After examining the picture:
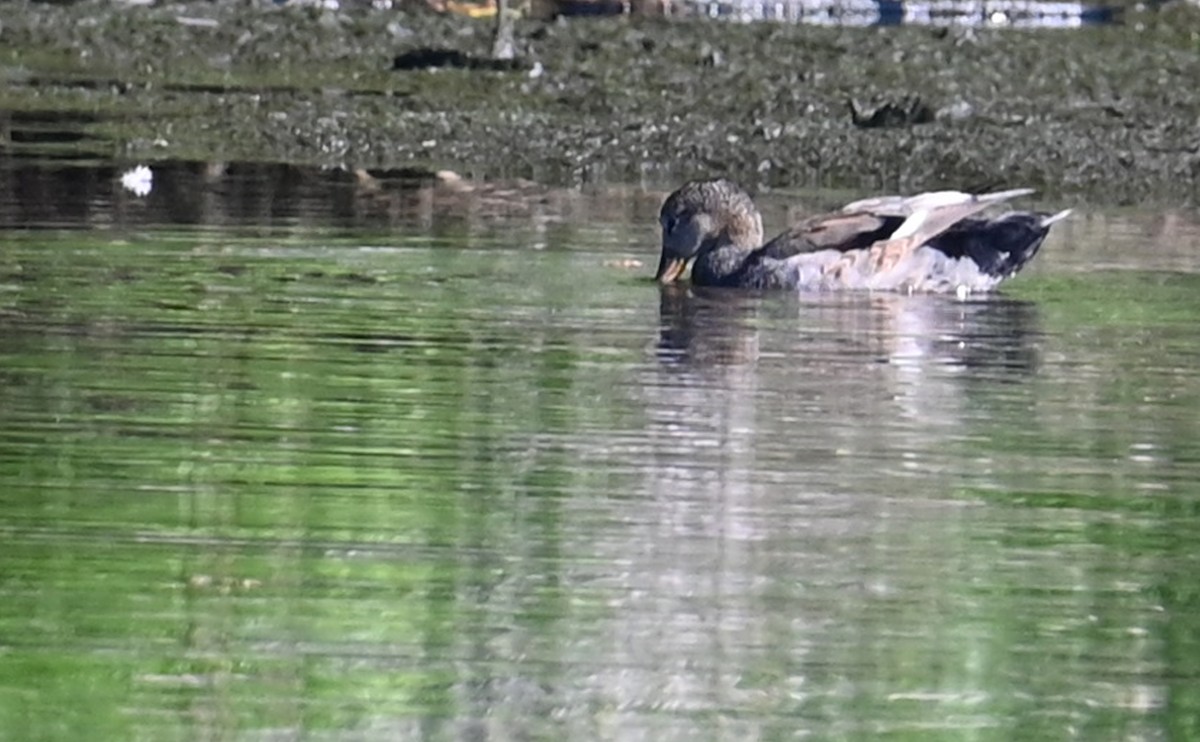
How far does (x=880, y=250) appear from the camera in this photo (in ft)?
38.1

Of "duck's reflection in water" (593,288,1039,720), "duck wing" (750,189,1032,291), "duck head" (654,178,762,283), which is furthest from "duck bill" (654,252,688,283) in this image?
"duck's reflection in water" (593,288,1039,720)

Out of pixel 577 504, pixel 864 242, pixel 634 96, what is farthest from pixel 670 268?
pixel 634 96

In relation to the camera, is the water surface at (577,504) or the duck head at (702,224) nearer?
the water surface at (577,504)

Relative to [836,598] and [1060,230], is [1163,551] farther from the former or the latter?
[1060,230]

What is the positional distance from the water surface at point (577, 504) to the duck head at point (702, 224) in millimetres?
467

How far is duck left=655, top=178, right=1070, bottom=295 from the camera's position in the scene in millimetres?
11633

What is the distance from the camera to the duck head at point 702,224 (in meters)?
12.2

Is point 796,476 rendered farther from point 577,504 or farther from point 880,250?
point 880,250

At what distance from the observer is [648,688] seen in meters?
5.43

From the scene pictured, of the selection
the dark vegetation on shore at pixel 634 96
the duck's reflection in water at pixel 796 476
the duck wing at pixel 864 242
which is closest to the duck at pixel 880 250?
the duck wing at pixel 864 242

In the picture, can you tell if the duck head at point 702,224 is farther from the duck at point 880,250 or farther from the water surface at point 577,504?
the water surface at point 577,504

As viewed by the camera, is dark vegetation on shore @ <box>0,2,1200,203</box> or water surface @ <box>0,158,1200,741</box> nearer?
water surface @ <box>0,158,1200,741</box>

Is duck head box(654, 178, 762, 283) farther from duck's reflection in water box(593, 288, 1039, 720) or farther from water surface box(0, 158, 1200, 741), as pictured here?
duck's reflection in water box(593, 288, 1039, 720)

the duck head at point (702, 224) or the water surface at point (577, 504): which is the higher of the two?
the duck head at point (702, 224)
